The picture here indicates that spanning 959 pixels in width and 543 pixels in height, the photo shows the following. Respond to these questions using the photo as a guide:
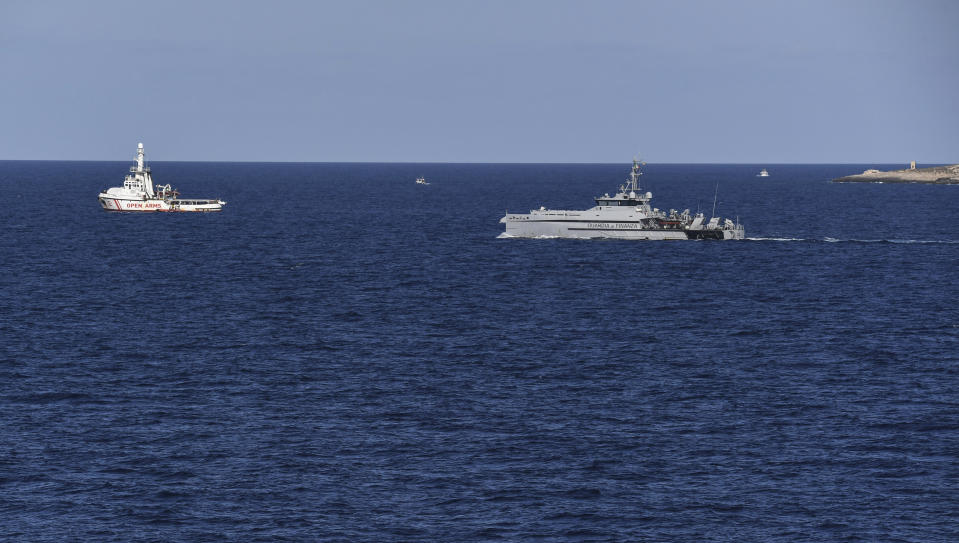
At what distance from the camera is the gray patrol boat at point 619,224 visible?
529 feet

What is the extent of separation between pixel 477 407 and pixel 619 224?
102 metres

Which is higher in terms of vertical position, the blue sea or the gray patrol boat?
the gray patrol boat

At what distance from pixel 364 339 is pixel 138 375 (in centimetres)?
1902

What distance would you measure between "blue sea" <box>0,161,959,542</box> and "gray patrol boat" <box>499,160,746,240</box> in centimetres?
3794

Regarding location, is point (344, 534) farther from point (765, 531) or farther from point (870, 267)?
point (870, 267)

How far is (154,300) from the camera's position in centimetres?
10300

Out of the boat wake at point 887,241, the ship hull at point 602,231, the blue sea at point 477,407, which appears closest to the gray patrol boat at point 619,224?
the ship hull at point 602,231

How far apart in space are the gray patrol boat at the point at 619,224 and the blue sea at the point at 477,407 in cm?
3794

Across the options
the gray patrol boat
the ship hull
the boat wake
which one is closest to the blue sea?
the gray patrol boat

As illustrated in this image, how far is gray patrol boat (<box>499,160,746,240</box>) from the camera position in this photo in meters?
161

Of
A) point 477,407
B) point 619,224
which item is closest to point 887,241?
point 619,224

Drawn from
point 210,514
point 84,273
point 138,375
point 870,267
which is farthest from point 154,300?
point 870,267

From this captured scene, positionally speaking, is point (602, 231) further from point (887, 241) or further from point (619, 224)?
point (887, 241)

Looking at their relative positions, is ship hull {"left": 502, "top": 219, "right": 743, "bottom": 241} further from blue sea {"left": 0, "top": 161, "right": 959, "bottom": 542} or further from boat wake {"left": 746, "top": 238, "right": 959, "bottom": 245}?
blue sea {"left": 0, "top": 161, "right": 959, "bottom": 542}
